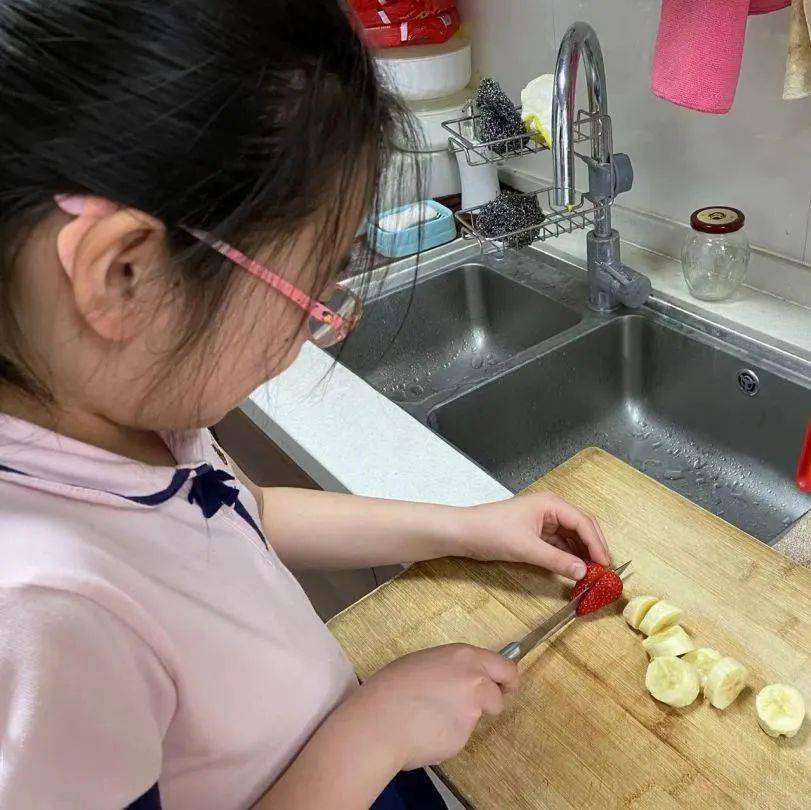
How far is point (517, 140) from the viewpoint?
1243 millimetres

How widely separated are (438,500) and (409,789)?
0.29 m

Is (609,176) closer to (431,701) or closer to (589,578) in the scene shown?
(589,578)

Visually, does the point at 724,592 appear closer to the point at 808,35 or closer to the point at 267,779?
the point at 267,779

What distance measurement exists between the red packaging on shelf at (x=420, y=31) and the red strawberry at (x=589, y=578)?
108 cm

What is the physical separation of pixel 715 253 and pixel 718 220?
0.18ft

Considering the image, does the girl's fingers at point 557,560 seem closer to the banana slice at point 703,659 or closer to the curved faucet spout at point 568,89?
the banana slice at point 703,659

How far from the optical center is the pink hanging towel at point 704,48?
0.89 m

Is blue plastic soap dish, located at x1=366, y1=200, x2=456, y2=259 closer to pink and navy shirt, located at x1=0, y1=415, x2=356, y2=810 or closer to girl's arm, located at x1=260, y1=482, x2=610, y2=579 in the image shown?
girl's arm, located at x1=260, y1=482, x2=610, y2=579

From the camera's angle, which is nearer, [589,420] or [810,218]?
[810,218]

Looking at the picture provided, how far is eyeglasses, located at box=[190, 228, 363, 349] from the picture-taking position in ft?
1.22

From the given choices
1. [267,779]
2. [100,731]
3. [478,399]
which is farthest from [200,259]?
[478,399]

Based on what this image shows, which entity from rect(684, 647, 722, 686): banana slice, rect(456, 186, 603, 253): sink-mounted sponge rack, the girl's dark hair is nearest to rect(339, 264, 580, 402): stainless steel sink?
rect(456, 186, 603, 253): sink-mounted sponge rack

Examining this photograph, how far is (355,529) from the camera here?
0.78 meters

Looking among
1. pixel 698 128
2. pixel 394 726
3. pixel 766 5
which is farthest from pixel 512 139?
pixel 394 726
